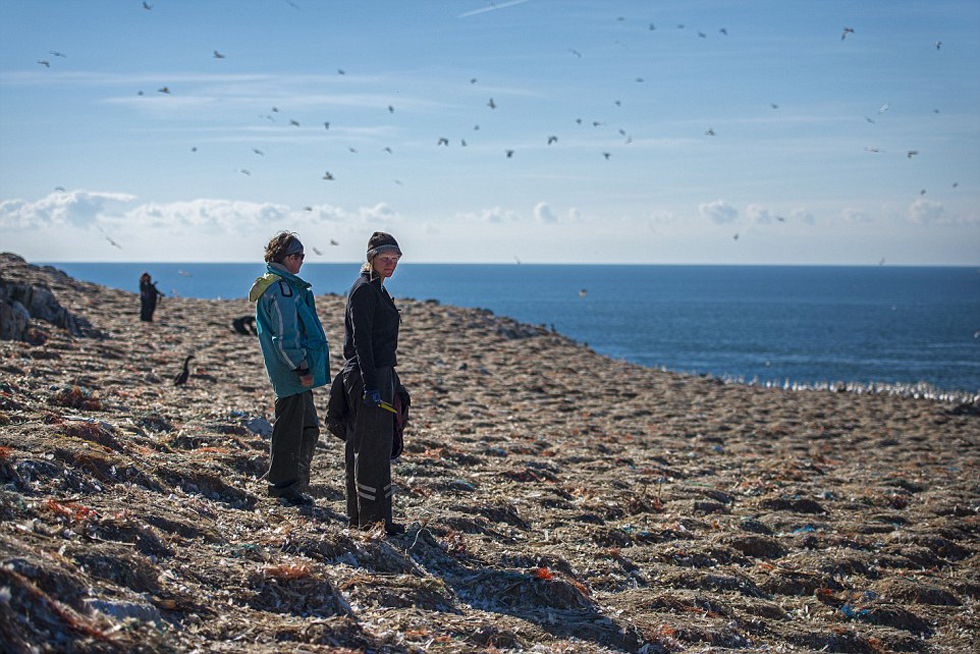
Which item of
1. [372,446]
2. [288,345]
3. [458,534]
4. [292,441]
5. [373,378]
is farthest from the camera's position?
[458,534]

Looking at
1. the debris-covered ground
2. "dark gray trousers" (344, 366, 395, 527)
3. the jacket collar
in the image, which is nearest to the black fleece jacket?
"dark gray trousers" (344, 366, 395, 527)

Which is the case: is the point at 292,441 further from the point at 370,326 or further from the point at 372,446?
the point at 370,326

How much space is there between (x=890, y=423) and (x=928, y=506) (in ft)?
39.1

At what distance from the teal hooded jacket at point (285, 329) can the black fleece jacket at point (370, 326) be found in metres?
0.53

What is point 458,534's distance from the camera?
7574 mm

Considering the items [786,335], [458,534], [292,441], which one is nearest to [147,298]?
[292,441]

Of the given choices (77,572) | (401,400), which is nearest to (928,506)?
(401,400)

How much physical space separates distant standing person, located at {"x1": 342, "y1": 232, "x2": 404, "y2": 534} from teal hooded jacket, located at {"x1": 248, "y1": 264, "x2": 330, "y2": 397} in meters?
0.54

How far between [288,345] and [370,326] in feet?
3.11

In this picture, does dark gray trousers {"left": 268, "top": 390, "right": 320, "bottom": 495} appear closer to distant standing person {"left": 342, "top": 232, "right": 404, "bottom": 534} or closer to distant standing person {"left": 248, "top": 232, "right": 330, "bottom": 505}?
distant standing person {"left": 248, "top": 232, "right": 330, "bottom": 505}

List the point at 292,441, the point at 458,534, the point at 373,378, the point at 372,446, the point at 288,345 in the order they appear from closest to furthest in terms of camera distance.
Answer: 1. the point at 373,378
2. the point at 372,446
3. the point at 288,345
4. the point at 292,441
5. the point at 458,534

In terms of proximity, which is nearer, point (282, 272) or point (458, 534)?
point (282, 272)

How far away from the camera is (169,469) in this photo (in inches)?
298

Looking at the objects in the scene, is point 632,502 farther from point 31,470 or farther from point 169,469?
point 31,470
